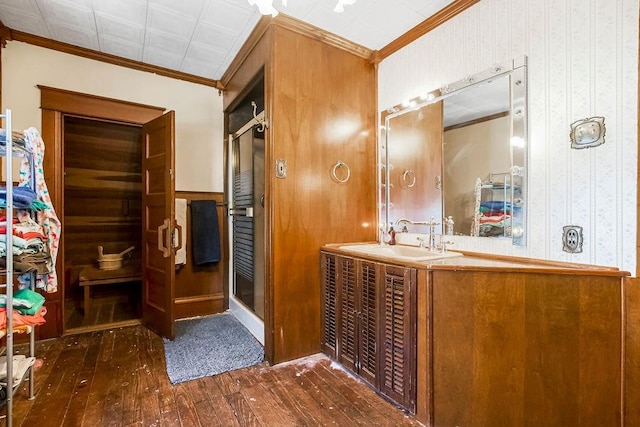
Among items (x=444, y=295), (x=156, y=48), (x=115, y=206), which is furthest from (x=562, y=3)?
(x=115, y=206)

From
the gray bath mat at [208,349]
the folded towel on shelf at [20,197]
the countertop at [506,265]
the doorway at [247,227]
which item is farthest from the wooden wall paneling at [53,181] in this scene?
the countertop at [506,265]

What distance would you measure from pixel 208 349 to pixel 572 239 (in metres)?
2.51

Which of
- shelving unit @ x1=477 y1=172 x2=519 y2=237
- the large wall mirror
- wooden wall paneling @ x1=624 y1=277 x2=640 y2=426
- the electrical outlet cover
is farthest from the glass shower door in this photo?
wooden wall paneling @ x1=624 y1=277 x2=640 y2=426

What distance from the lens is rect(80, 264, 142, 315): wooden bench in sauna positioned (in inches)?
122

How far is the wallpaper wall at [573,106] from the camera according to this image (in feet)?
4.48

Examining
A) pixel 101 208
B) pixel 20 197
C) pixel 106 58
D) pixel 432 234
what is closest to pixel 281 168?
pixel 432 234

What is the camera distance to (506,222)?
70.6 inches

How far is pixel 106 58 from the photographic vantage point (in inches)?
108

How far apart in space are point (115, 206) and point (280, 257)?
2.92 metres

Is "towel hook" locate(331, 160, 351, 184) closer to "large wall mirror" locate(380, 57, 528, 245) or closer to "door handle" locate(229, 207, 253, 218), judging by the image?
"large wall mirror" locate(380, 57, 528, 245)

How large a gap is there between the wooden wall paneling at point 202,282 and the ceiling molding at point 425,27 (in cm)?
213

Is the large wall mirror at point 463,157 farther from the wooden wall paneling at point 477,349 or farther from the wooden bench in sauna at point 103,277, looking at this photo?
the wooden bench in sauna at point 103,277

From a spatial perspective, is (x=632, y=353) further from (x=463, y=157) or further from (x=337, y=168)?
(x=337, y=168)

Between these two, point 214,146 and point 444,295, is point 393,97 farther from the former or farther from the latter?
point 214,146
